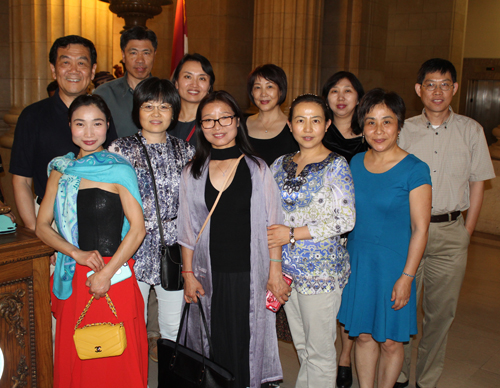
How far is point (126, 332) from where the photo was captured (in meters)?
2.69

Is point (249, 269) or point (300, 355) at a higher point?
point (249, 269)

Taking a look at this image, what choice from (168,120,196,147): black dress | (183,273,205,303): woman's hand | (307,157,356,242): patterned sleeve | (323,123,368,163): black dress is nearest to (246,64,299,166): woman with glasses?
(323,123,368,163): black dress

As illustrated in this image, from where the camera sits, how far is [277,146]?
3.71 meters

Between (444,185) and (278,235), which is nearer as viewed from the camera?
(278,235)

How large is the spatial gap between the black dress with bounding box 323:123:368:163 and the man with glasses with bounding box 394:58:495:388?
1.20ft

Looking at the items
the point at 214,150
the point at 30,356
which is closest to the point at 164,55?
the point at 214,150

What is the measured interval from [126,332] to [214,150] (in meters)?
1.18

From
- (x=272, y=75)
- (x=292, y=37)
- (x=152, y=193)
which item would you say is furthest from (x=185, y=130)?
(x=292, y=37)

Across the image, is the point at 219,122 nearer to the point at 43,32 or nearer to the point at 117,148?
the point at 117,148

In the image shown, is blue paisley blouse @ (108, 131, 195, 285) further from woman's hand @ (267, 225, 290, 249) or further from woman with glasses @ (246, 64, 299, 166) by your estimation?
woman with glasses @ (246, 64, 299, 166)

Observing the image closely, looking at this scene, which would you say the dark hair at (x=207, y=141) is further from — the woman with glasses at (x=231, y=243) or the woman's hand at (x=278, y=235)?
the woman's hand at (x=278, y=235)

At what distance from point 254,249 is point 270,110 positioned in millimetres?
1402

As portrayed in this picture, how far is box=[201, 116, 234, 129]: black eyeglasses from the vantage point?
282 centimetres

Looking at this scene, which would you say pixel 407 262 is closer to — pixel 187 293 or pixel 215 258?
pixel 215 258
